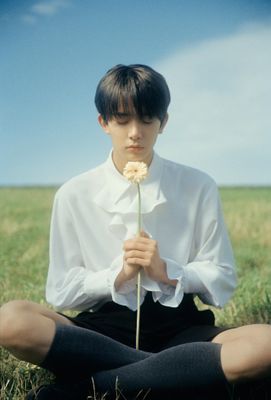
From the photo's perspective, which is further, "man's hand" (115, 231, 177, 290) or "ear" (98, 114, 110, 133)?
"ear" (98, 114, 110, 133)

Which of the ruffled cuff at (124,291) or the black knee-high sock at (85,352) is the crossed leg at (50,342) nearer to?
the black knee-high sock at (85,352)

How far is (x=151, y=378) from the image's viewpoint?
7.69ft

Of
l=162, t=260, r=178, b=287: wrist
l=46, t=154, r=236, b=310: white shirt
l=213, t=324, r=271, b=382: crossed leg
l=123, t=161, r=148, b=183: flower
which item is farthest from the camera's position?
l=46, t=154, r=236, b=310: white shirt

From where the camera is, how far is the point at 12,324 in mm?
2365

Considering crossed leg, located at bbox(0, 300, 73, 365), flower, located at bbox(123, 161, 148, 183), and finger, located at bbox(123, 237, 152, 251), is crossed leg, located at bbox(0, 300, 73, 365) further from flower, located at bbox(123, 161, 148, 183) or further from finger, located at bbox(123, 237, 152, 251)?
flower, located at bbox(123, 161, 148, 183)

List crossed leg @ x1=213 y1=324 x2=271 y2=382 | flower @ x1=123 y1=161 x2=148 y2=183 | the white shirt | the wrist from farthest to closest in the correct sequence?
1. the white shirt
2. the wrist
3. flower @ x1=123 y1=161 x2=148 y2=183
4. crossed leg @ x1=213 y1=324 x2=271 y2=382

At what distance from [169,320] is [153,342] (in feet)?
0.31

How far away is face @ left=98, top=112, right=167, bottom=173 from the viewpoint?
8.51 ft

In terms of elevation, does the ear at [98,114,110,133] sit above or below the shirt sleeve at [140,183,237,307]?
above

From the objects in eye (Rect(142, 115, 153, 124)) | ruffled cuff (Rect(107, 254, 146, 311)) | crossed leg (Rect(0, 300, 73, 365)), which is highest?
eye (Rect(142, 115, 153, 124))

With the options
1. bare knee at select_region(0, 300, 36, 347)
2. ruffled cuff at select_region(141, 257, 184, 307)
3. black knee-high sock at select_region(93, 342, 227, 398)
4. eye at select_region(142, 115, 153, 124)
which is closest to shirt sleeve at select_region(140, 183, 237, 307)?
ruffled cuff at select_region(141, 257, 184, 307)

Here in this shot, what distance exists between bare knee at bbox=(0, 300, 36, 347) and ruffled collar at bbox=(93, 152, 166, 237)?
49cm

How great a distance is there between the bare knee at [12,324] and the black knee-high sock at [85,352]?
109 mm

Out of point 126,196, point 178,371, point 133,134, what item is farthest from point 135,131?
point 178,371
